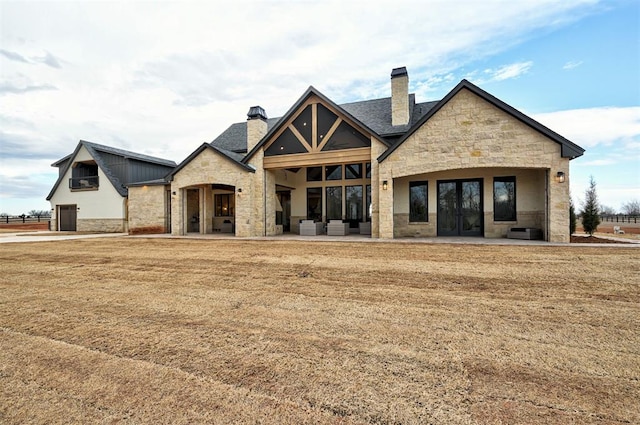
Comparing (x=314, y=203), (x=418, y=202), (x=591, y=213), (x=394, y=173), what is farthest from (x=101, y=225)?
(x=591, y=213)

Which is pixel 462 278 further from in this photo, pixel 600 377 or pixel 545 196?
pixel 545 196

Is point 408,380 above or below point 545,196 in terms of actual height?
below

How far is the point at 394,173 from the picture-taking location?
1237 centimetres

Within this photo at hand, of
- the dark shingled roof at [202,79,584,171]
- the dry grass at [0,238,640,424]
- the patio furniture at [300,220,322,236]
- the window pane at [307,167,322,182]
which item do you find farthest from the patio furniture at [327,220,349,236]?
the dry grass at [0,238,640,424]

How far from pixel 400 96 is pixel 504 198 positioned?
23.7 ft

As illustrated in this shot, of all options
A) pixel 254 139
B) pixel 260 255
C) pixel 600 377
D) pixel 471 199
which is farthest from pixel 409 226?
pixel 600 377

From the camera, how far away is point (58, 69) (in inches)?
698

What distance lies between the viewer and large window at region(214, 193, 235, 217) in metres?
19.3

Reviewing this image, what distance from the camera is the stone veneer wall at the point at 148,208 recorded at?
699 inches

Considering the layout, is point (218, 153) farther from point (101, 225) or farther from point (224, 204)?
point (101, 225)

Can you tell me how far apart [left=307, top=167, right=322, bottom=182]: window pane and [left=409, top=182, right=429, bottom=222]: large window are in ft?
18.1

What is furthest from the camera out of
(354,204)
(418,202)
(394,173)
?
(354,204)

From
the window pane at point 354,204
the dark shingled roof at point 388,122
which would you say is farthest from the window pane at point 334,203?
the dark shingled roof at point 388,122

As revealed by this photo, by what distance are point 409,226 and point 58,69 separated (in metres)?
23.3
